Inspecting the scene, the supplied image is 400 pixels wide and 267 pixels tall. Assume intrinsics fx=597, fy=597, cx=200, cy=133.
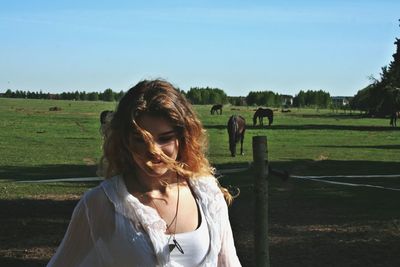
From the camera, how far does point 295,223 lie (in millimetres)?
8859

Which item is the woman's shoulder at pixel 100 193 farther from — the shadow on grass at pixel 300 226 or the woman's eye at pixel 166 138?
the shadow on grass at pixel 300 226

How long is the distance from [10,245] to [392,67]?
4587cm

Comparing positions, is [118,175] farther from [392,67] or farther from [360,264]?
[392,67]

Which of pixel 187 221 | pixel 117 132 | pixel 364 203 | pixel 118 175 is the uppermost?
pixel 117 132

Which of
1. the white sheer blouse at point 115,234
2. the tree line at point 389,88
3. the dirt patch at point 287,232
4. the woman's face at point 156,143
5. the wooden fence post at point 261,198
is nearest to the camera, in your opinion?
the white sheer blouse at point 115,234

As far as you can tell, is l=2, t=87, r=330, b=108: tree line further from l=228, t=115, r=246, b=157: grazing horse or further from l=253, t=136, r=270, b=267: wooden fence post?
l=253, t=136, r=270, b=267: wooden fence post

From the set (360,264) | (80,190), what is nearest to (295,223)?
(360,264)

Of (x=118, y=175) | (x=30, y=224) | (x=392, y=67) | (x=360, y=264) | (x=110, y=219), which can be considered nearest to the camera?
A: (x=110, y=219)

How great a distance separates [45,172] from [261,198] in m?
12.1

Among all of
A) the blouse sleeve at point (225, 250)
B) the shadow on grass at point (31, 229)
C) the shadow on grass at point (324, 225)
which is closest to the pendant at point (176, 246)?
the blouse sleeve at point (225, 250)

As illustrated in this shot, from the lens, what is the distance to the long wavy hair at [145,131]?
1.90 meters

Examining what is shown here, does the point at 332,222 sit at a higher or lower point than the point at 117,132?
lower

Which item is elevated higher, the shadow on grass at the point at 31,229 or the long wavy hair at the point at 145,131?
the long wavy hair at the point at 145,131

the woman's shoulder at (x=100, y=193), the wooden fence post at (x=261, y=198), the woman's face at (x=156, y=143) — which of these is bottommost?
the wooden fence post at (x=261, y=198)
